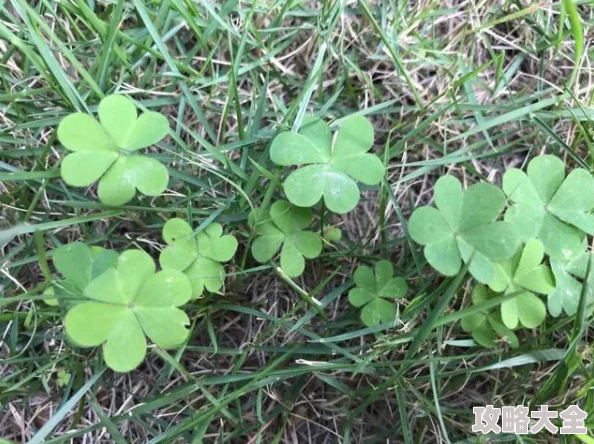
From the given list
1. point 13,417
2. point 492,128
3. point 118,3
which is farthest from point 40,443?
point 492,128

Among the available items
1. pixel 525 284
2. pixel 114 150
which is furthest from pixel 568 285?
pixel 114 150

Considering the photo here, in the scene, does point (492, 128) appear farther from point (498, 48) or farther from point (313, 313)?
point (313, 313)

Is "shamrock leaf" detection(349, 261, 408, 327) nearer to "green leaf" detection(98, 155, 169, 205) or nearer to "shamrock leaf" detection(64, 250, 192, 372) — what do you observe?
"shamrock leaf" detection(64, 250, 192, 372)

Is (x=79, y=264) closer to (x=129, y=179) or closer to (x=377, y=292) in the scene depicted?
(x=129, y=179)

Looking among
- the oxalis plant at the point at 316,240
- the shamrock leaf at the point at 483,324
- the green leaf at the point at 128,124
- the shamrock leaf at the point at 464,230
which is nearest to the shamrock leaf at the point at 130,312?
the oxalis plant at the point at 316,240

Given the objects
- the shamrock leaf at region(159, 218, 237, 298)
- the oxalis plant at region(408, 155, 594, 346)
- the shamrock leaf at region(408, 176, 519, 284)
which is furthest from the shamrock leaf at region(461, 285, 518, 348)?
the shamrock leaf at region(159, 218, 237, 298)
